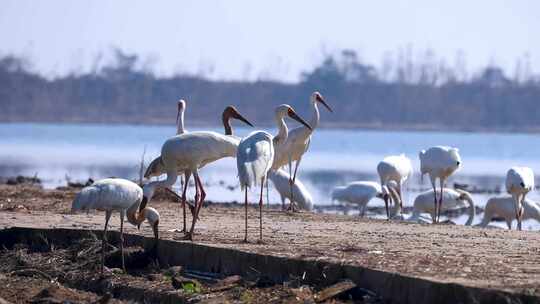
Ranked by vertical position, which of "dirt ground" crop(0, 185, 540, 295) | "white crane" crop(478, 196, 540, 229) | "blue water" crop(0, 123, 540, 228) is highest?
"blue water" crop(0, 123, 540, 228)

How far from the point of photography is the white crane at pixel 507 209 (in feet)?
67.1

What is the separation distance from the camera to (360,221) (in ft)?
52.0

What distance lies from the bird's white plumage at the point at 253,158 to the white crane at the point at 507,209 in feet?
27.8

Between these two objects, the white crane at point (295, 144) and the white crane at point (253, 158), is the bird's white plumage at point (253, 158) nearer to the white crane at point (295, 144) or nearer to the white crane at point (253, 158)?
the white crane at point (253, 158)

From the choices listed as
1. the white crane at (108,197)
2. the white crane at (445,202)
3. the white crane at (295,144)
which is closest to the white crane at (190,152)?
the white crane at (108,197)

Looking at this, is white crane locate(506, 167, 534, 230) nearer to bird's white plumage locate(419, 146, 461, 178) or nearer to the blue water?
bird's white plumage locate(419, 146, 461, 178)

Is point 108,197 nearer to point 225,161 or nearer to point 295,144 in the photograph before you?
point 295,144

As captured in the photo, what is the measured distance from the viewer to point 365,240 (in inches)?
499

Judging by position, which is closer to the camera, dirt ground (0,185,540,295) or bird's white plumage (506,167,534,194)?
dirt ground (0,185,540,295)

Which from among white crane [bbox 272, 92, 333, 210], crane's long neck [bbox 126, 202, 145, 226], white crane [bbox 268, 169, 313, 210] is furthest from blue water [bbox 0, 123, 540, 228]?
crane's long neck [bbox 126, 202, 145, 226]

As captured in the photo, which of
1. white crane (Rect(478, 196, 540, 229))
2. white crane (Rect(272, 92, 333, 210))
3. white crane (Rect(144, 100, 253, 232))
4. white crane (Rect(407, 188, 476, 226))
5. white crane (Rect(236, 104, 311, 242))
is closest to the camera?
white crane (Rect(236, 104, 311, 242))

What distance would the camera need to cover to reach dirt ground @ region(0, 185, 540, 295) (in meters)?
10.1

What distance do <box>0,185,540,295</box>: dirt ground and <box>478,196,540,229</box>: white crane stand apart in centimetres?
474

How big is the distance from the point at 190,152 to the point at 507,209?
872cm
